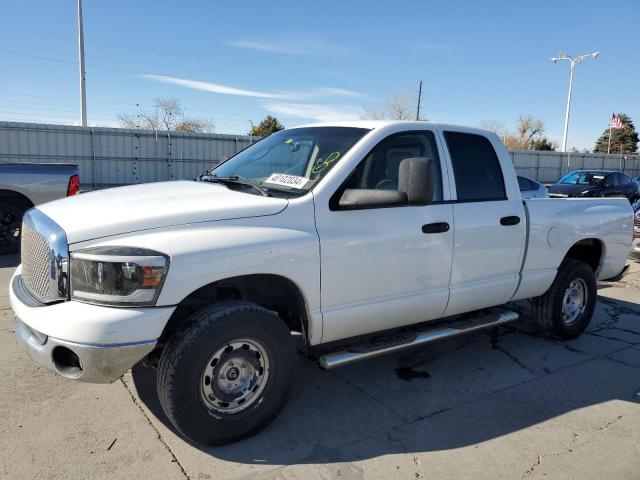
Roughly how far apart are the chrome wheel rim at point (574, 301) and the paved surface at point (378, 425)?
0.55 meters

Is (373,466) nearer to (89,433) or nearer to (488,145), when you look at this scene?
Result: (89,433)

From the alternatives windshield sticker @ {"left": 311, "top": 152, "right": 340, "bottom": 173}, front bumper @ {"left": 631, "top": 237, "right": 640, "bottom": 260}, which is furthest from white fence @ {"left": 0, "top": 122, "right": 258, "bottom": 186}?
windshield sticker @ {"left": 311, "top": 152, "right": 340, "bottom": 173}

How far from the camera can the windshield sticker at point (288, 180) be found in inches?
141

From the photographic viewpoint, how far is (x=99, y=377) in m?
2.85

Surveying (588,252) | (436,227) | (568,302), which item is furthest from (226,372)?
(588,252)

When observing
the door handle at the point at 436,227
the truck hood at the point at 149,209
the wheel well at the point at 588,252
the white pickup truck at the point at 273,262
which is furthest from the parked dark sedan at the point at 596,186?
the truck hood at the point at 149,209

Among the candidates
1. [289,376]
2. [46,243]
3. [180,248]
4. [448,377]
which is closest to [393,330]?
[448,377]

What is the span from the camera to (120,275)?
2.79 m

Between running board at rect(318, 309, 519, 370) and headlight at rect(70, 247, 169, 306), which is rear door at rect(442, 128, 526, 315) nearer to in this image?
running board at rect(318, 309, 519, 370)

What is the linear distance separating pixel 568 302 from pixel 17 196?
792 centimetres

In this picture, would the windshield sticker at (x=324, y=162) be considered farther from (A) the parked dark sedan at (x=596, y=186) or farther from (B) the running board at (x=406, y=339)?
(A) the parked dark sedan at (x=596, y=186)

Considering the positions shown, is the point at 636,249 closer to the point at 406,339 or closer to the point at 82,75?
the point at 406,339

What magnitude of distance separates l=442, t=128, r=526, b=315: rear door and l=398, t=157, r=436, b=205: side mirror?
2.32 feet

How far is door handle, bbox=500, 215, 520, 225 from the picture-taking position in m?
4.37
